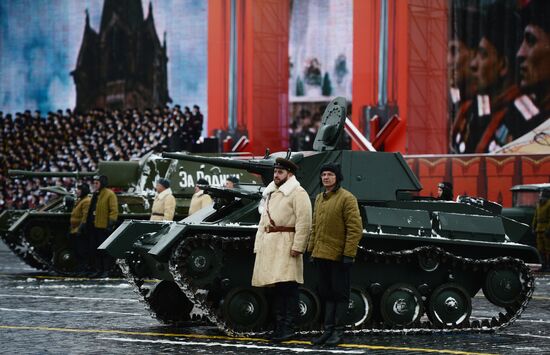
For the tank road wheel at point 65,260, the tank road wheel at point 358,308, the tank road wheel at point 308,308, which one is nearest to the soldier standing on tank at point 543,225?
the tank road wheel at point 65,260

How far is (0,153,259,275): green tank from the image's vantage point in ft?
69.3

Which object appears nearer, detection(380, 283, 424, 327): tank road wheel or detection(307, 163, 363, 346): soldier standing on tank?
detection(307, 163, 363, 346): soldier standing on tank

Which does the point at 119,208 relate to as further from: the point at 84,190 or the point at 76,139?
the point at 76,139

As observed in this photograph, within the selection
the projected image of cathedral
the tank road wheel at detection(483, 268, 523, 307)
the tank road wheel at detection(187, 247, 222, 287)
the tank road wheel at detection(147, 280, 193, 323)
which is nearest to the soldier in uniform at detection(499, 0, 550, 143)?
the projected image of cathedral

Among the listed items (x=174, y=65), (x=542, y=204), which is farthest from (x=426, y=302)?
(x=174, y=65)

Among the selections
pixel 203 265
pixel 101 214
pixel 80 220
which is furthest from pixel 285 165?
pixel 80 220

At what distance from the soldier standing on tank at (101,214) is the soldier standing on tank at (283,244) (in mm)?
8773

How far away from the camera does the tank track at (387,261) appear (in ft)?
38.7

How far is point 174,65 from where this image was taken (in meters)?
A: 40.8

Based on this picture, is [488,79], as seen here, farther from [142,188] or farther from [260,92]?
[142,188]

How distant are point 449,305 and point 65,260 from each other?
10099mm

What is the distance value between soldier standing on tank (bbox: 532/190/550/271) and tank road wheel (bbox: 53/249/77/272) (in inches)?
335

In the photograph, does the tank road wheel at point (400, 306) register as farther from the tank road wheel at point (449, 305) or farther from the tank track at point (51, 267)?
the tank track at point (51, 267)

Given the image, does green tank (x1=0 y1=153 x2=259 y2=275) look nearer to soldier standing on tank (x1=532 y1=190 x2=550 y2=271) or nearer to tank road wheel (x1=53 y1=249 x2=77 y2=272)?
tank road wheel (x1=53 y1=249 x2=77 y2=272)
